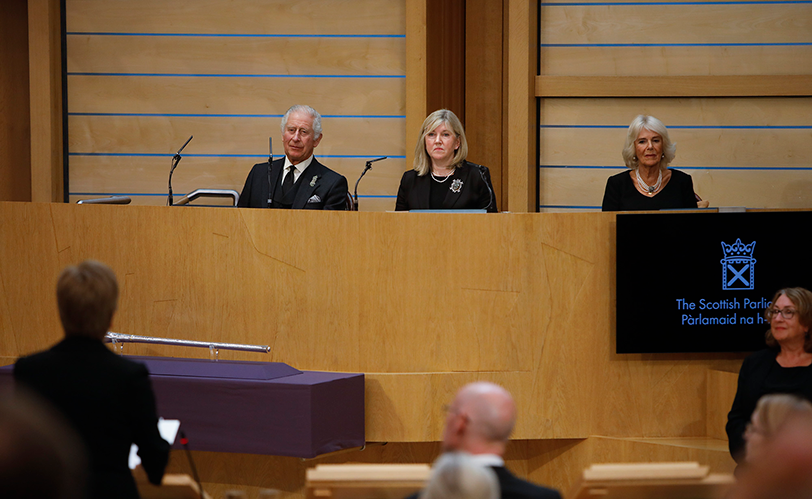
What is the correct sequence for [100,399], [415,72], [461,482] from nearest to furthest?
[461,482] < [100,399] < [415,72]

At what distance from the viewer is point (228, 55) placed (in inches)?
237

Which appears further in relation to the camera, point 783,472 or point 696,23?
point 696,23

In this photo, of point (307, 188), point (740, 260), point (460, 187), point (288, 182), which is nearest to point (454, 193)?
point (460, 187)

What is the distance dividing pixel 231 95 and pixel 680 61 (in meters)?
2.81

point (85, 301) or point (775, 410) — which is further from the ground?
point (85, 301)

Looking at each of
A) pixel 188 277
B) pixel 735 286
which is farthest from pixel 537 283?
pixel 188 277

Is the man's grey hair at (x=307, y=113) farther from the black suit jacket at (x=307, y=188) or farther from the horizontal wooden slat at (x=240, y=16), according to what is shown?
the horizontal wooden slat at (x=240, y=16)

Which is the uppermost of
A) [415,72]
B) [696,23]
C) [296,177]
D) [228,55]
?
[696,23]

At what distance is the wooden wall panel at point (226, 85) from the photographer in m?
5.97

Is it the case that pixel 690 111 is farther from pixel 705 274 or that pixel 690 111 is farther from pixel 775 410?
pixel 775 410

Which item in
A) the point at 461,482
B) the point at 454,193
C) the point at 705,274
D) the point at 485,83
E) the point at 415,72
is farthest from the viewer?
the point at 485,83

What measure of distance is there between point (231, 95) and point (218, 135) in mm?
262

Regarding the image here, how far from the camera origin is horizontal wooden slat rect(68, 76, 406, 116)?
5969 mm

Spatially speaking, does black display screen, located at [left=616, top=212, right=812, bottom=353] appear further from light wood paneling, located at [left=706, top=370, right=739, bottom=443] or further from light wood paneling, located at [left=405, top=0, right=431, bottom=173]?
light wood paneling, located at [left=405, top=0, right=431, bottom=173]
